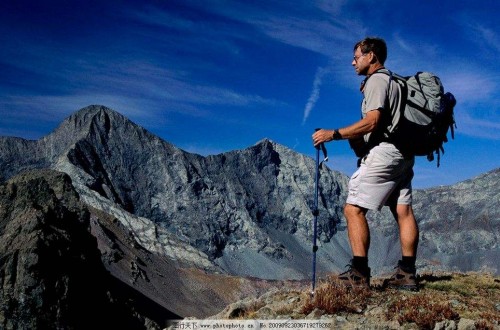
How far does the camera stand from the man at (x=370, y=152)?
745 cm

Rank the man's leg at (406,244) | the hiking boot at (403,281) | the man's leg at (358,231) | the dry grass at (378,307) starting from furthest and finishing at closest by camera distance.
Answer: the man's leg at (406,244), the hiking boot at (403,281), the man's leg at (358,231), the dry grass at (378,307)

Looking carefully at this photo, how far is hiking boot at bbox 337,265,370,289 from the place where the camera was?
25.2ft

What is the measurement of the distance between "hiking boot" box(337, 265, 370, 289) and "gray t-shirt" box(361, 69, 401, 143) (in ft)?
6.58

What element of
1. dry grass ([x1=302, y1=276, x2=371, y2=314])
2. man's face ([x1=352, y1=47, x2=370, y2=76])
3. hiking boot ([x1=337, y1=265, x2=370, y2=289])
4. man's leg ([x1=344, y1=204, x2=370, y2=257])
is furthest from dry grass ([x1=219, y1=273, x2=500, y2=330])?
man's face ([x1=352, y1=47, x2=370, y2=76])

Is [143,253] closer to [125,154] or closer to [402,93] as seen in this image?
[125,154]

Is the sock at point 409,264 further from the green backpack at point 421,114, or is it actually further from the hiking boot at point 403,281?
the green backpack at point 421,114

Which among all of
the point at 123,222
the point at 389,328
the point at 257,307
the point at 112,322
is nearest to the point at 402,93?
the point at 389,328

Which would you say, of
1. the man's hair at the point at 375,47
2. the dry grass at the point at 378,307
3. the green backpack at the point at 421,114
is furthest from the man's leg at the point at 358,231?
the man's hair at the point at 375,47

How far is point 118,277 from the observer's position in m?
104

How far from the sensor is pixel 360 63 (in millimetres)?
7969

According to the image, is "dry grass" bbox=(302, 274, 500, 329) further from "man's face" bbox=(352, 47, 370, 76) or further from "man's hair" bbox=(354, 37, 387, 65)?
"man's hair" bbox=(354, 37, 387, 65)

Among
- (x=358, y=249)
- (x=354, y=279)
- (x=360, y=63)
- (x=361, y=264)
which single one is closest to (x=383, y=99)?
(x=360, y=63)

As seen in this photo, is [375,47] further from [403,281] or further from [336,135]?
[403,281]

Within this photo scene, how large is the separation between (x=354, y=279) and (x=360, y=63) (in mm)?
3220
